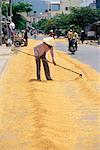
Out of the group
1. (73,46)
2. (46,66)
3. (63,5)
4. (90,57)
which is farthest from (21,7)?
(63,5)

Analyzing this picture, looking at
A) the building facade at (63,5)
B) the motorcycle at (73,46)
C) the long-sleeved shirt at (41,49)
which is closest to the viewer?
the long-sleeved shirt at (41,49)

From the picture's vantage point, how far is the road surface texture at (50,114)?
8.50m

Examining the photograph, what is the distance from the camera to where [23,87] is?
15.9m

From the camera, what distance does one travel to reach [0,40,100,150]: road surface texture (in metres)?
8.50

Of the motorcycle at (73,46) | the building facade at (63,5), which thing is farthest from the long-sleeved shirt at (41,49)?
the building facade at (63,5)

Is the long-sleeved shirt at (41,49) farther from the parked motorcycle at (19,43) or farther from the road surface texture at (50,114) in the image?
the parked motorcycle at (19,43)

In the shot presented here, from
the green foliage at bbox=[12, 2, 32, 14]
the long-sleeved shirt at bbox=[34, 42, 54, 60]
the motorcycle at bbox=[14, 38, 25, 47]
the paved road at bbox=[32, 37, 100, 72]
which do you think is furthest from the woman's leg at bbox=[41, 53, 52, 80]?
the green foliage at bbox=[12, 2, 32, 14]

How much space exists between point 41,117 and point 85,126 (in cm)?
107

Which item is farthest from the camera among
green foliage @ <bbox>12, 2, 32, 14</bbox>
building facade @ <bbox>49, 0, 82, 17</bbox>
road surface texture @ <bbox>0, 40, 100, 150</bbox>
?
building facade @ <bbox>49, 0, 82, 17</bbox>

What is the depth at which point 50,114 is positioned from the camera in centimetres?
1101

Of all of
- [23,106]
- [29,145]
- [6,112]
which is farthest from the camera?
[23,106]

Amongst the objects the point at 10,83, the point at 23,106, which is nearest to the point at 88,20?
the point at 10,83

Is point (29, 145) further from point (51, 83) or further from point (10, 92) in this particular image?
point (51, 83)

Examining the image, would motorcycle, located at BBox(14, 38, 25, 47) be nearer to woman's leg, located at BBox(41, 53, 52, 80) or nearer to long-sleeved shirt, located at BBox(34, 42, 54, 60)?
woman's leg, located at BBox(41, 53, 52, 80)
